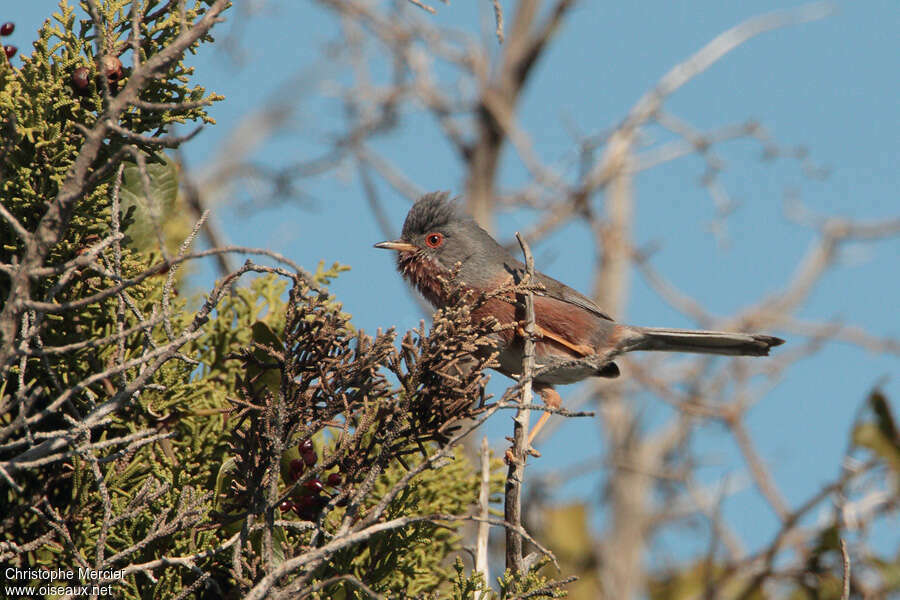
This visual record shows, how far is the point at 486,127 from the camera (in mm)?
6602

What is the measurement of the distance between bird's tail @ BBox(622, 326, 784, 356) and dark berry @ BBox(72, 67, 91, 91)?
135 inches

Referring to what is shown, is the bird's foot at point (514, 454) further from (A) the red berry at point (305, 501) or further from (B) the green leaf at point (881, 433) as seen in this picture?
(B) the green leaf at point (881, 433)

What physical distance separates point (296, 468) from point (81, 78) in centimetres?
138

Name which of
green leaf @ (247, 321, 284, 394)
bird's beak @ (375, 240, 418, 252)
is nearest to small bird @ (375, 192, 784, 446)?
bird's beak @ (375, 240, 418, 252)

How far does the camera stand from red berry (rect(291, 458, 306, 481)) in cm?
287

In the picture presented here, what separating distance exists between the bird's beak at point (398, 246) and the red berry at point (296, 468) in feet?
6.32

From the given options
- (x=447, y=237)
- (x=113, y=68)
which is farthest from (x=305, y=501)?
(x=447, y=237)

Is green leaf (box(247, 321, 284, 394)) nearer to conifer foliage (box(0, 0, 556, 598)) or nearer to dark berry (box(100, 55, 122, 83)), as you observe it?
conifer foliage (box(0, 0, 556, 598))

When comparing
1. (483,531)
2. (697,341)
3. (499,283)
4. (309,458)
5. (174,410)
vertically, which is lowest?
(483,531)

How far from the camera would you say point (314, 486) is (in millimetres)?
2795

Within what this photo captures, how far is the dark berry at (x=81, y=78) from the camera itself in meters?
2.68

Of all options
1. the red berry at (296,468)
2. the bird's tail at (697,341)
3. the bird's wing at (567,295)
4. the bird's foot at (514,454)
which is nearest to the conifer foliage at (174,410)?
the red berry at (296,468)

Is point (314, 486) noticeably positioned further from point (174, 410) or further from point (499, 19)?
point (499, 19)

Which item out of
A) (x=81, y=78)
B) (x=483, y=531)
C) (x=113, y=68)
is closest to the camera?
(x=113, y=68)
